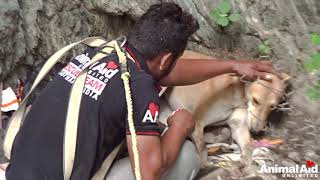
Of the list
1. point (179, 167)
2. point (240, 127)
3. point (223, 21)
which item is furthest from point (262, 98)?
point (179, 167)

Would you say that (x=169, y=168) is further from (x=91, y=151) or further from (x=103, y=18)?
(x=103, y=18)

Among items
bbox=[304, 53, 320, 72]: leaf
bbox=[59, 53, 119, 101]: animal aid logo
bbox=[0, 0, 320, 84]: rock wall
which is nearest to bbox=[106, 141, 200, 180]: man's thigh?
bbox=[59, 53, 119, 101]: animal aid logo

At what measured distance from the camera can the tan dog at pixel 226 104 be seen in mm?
4113

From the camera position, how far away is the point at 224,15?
4859 mm

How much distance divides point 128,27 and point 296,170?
7.67 ft

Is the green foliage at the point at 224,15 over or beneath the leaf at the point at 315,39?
over

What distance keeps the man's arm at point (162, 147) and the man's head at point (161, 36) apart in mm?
343

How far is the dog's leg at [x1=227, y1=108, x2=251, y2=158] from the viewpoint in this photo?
421cm

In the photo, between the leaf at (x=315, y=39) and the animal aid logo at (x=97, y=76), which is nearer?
the animal aid logo at (x=97, y=76)

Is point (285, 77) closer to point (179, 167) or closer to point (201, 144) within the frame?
point (201, 144)

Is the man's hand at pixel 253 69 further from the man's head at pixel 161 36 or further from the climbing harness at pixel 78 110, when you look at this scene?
the climbing harness at pixel 78 110

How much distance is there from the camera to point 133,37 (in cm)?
286

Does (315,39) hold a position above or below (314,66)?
above

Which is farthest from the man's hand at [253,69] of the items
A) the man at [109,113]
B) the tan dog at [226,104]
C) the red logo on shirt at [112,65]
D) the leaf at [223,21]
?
the red logo on shirt at [112,65]
